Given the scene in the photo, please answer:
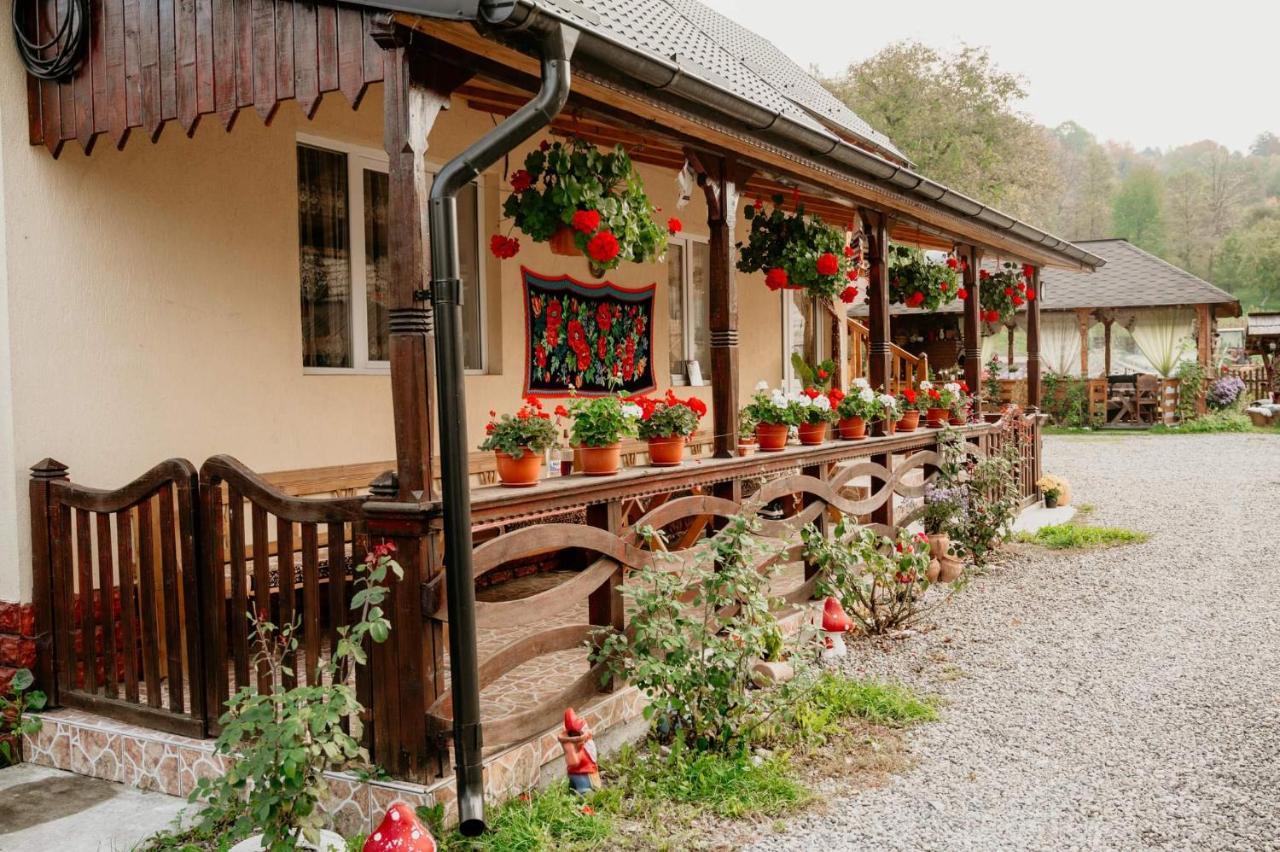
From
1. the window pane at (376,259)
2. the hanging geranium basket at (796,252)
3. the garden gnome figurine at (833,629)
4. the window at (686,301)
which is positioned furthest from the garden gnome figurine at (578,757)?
the window at (686,301)

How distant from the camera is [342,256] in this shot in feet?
19.3

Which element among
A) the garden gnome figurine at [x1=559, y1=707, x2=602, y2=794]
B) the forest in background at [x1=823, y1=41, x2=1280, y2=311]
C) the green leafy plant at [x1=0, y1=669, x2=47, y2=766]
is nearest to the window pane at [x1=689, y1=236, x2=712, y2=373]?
the garden gnome figurine at [x1=559, y1=707, x2=602, y2=794]

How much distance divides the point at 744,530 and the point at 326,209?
2948 millimetres

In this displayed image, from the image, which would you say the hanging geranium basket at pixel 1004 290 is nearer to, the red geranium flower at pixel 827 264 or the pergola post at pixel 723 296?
the red geranium flower at pixel 827 264

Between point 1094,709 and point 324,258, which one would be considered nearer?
point 1094,709

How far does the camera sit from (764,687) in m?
5.12

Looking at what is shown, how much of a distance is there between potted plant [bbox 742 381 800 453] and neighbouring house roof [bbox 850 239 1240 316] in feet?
59.4

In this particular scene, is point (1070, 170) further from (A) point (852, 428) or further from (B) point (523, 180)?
(B) point (523, 180)

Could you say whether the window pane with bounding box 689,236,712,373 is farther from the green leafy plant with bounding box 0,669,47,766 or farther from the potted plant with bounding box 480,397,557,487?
the green leafy plant with bounding box 0,669,47,766

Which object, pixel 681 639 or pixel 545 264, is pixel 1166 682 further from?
pixel 545 264

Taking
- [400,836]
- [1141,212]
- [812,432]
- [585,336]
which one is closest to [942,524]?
[812,432]

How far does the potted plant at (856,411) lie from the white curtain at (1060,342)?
20.2 m

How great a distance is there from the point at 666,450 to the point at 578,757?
1691 mm

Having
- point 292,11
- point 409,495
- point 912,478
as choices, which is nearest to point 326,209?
point 292,11
